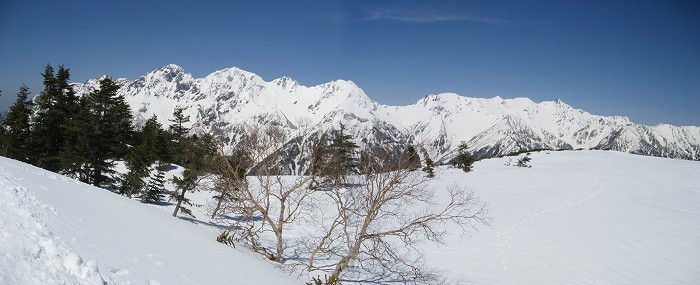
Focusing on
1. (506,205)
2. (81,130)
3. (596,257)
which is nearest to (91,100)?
(81,130)

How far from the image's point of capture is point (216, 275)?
823 centimetres

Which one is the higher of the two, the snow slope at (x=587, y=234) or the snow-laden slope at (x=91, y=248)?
the snow-laden slope at (x=91, y=248)

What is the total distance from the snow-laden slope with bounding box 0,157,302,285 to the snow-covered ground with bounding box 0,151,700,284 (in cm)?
3

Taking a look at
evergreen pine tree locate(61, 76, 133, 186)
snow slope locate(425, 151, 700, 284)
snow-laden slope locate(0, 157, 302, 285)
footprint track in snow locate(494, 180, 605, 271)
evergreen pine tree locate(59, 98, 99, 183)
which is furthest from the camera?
evergreen pine tree locate(61, 76, 133, 186)

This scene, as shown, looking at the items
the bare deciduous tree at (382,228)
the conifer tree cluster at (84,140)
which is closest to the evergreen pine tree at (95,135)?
the conifer tree cluster at (84,140)

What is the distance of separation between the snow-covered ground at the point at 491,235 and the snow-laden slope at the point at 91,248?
0.03m

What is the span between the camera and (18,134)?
100ft

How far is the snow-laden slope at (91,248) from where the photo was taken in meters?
5.06

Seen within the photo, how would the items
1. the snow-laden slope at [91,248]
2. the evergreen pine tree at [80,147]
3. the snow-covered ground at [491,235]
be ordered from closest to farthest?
the snow-laden slope at [91,248]
the snow-covered ground at [491,235]
the evergreen pine tree at [80,147]

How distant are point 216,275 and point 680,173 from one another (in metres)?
45.2

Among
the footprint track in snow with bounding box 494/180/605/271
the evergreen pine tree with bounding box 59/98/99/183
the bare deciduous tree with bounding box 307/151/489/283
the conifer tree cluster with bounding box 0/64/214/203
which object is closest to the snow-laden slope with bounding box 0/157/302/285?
the bare deciduous tree with bounding box 307/151/489/283

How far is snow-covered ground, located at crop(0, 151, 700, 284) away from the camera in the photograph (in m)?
5.96

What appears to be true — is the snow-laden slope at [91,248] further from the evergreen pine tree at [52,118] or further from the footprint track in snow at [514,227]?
the evergreen pine tree at [52,118]

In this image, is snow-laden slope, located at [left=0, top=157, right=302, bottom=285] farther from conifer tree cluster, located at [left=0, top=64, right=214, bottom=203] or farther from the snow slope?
conifer tree cluster, located at [left=0, top=64, right=214, bottom=203]
